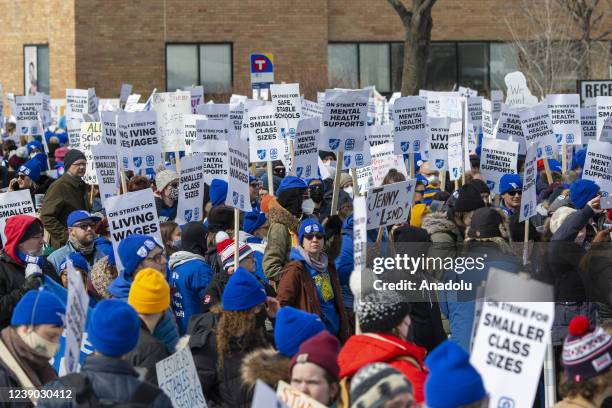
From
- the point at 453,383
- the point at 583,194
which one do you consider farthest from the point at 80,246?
the point at 453,383

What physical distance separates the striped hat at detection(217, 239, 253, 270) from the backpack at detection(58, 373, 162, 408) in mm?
3585

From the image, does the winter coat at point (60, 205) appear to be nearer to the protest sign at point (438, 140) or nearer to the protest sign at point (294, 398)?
the protest sign at point (438, 140)

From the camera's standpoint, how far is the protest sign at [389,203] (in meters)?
9.26

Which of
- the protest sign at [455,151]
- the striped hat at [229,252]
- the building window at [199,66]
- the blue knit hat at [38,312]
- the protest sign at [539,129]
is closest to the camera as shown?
the blue knit hat at [38,312]

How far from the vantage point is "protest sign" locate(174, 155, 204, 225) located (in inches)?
455

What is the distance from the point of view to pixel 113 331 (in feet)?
17.6

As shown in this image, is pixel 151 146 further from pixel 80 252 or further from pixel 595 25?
pixel 595 25

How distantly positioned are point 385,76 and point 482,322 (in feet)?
119

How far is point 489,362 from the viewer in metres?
5.21

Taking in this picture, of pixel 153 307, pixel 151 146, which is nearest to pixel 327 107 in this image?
pixel 151 146

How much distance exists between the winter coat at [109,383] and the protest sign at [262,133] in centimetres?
948

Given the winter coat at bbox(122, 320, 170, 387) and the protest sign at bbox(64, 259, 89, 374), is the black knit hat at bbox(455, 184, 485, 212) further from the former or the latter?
the protest sign at bbox(64, 259, 89, 374)

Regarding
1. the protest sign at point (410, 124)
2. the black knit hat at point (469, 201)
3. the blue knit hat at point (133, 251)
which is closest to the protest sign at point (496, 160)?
the protest sign at point (410, 124)

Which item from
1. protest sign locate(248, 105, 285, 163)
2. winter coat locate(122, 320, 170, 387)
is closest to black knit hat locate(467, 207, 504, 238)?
winter coat locate(122, 320, 170, 387)
